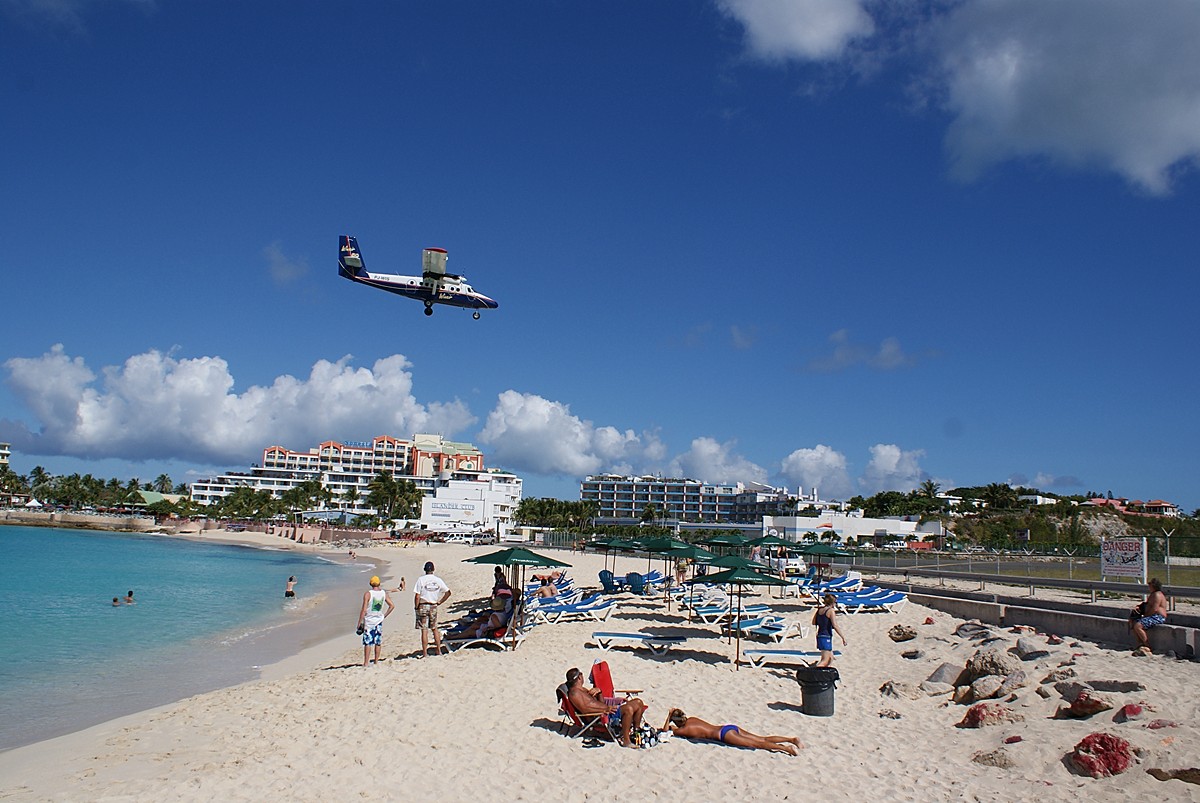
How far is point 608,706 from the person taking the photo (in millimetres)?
8273

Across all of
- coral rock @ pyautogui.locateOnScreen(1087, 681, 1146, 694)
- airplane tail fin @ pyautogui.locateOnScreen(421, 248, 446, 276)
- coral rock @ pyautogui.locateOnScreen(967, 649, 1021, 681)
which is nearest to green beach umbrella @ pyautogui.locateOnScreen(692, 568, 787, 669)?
coral rock @ pyautogui.locateOnScreen(967, 649, 1021, 681)

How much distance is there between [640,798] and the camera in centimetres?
670

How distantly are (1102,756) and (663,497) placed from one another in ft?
451

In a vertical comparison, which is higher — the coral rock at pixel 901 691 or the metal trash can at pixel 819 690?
the metal trash can at pixel 819 690

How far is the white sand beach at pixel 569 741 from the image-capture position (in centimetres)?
695

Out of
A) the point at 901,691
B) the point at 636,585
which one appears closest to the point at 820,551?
the point at 636,585

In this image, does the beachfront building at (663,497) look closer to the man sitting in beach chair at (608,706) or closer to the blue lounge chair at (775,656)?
the blue lounge chair at (775,656)

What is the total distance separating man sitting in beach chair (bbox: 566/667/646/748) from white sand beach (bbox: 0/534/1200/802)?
0.26 metres

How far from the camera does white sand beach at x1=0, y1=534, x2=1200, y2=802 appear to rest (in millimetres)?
6949

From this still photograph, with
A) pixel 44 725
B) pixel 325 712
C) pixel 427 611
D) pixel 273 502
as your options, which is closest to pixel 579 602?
pixel 427 611

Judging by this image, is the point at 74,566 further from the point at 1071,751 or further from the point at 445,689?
the point at 1071,751

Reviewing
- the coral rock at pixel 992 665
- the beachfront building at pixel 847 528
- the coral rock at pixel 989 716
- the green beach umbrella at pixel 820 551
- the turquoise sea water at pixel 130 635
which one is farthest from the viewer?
the beachfront building at pixel 847 528

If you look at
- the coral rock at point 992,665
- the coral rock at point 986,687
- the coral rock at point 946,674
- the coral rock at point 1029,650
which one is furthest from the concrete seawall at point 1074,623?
the coral rock at point 986,687

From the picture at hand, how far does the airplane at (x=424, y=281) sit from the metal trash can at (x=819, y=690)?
24.4 meters
